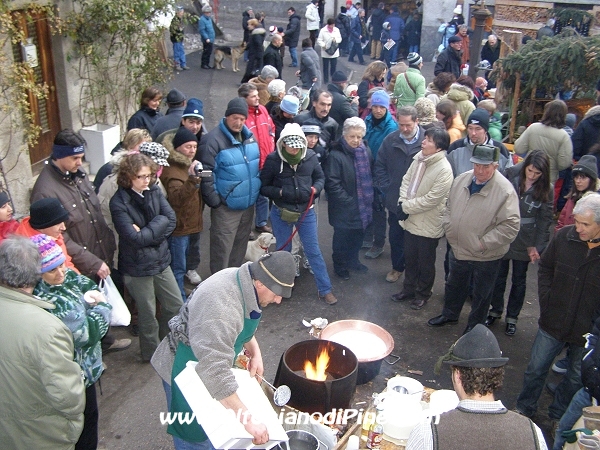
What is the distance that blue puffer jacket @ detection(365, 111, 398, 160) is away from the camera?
7.29 meters

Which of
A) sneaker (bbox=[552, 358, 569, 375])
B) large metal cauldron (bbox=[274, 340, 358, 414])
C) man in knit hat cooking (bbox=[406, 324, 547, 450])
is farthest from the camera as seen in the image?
sneaker (bbox=[552, 358, 569, 375])

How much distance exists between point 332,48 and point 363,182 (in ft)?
34.9

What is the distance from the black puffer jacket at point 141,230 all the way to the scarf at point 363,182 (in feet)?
8.00

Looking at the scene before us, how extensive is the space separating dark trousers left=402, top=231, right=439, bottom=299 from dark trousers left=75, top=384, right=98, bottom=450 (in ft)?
11.9

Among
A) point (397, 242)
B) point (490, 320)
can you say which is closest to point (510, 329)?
point (490, 320)

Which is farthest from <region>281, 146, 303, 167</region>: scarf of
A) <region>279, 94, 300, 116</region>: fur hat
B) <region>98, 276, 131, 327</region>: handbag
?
<region>98, 276, 131, 327</region>: handbag

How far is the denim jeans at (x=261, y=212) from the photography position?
7879 millimetres

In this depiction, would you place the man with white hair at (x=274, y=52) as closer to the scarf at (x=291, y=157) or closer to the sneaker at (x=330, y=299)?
the scarf at (x=291, y=157)

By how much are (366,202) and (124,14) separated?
4524 mm

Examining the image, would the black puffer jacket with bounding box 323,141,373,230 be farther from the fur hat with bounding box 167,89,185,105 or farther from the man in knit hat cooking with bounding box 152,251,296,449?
the man in knit hat cooking with bounding box 152,251,296,449

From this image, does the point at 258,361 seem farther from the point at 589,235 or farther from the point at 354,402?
the point at 589,235

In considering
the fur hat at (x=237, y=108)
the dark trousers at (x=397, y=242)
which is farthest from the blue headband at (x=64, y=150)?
the dark trousers at (x=397, y=242)

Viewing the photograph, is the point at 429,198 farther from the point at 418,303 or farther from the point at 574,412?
the point at 574,412

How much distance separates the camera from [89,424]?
3.98 metres
